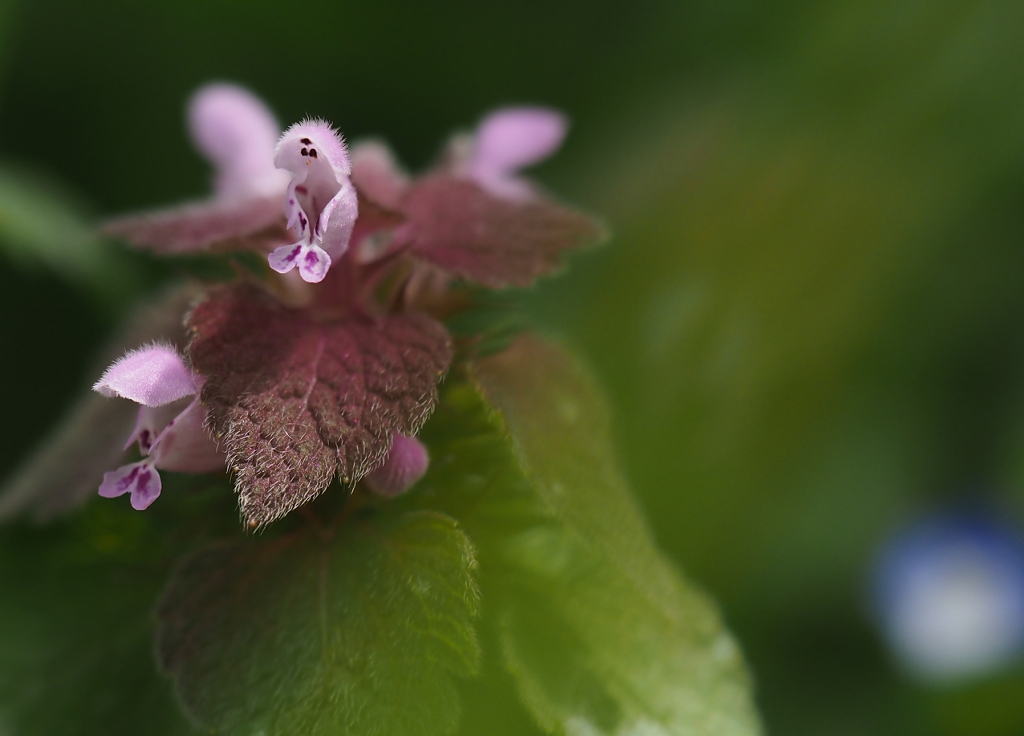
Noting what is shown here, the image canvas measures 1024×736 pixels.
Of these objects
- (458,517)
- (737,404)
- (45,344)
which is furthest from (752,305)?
(45,344)

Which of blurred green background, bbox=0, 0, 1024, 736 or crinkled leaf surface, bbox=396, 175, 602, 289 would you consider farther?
blurred green background, bbox=0, 0, 1024, 736

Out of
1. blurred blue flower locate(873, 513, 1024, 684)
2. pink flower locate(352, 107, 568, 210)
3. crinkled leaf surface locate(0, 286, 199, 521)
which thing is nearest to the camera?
crinkled leaf surface locate(0, 286, 199, 521)

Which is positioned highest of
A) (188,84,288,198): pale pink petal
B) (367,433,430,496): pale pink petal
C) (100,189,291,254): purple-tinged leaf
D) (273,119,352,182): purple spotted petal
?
(273,119,352,182): purple spotted petal

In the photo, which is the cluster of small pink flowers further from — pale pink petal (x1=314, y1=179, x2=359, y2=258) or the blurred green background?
the blurred green background

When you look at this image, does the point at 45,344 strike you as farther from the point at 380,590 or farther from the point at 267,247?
the point at 380,590

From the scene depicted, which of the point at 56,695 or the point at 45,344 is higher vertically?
the point at 56,695

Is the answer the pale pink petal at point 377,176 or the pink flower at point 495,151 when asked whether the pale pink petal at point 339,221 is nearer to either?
the pale pink petal at point 377,176

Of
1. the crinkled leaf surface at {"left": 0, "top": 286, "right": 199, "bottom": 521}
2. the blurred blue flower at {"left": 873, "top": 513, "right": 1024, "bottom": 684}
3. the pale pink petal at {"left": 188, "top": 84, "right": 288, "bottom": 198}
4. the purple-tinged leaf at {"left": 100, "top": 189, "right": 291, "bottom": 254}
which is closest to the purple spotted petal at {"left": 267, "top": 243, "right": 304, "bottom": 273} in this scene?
the purple-tinged leaf at {"left": 100, "top": 189, "right": 291, "bottom": 254}
